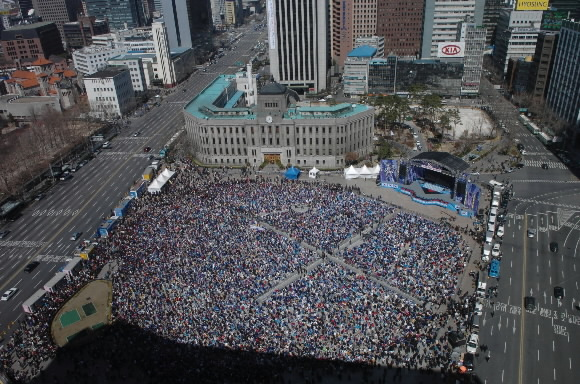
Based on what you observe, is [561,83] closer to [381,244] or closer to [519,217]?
[519,217]

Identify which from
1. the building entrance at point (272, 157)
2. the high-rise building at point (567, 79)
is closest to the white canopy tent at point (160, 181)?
the building entrance at point (272, 157)

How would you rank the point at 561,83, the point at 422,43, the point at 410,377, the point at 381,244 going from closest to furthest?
1. the point at 410,377
2. the point at 381,244
3. the point at 561,83
4. the point at 422,43

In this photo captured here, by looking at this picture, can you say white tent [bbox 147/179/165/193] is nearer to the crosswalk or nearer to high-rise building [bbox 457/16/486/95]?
the crosswalk

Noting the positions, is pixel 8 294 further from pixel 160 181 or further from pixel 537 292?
pixel 537 292

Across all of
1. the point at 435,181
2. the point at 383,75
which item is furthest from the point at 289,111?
the point at 383,75

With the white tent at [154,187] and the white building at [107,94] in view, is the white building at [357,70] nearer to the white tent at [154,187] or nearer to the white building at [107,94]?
the white building at [107,94]

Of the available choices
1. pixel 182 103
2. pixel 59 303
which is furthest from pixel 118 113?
pixel 59 303

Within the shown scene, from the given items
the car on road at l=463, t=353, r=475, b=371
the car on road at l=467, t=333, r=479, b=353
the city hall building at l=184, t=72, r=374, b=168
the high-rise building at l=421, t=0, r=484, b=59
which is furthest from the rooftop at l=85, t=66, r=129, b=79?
the car on road at l=463, t=353, r=475, b=371
